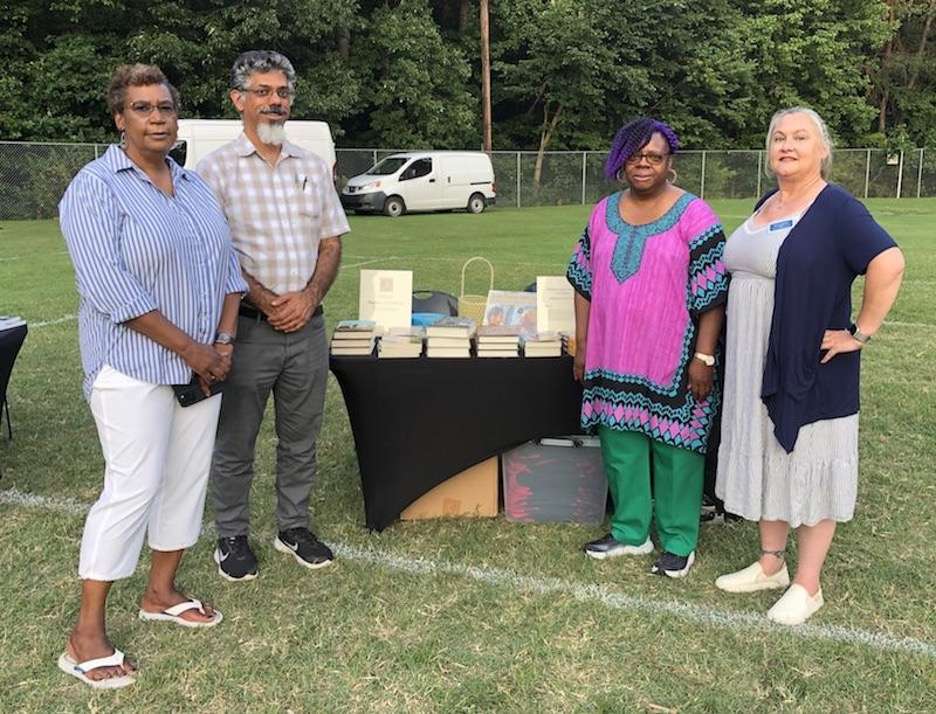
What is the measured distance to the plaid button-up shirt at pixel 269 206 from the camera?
286cm

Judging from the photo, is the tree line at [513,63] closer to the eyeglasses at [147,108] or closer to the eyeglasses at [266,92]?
the eyeglasses at [266,92]

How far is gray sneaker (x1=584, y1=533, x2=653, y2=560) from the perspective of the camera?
11.0ft

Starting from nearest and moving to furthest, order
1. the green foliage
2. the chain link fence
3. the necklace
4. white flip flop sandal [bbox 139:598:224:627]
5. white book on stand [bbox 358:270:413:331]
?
1. white flip flop sandal [bbox 139:598:224:627]
2. the necklace
3. white book on stand [bbox 358:270:413:331]
4. the chain link fence
5. the green foliage

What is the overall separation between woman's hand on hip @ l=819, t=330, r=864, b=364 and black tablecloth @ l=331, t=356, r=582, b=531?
107 centimetres

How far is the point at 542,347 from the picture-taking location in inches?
136

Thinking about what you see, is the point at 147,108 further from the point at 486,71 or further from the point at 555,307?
the point at 486,71

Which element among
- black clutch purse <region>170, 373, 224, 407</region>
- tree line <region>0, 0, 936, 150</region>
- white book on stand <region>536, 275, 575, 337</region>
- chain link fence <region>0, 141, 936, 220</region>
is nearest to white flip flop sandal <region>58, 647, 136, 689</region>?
black clutch purse <region>170, 373, 224, 407</region>

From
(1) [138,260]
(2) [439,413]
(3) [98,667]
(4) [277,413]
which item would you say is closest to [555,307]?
(2) [439,413]

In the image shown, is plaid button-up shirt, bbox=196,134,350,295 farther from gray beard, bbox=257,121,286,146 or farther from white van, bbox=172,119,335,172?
white van, bbox=172,119,335,172

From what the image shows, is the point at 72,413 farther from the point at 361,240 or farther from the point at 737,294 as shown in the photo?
the point at 361,240

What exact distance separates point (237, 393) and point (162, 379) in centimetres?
62

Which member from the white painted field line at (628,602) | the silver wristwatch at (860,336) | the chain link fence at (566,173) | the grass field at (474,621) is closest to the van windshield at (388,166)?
the chain link fence at (566,173)

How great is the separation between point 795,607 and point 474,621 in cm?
111

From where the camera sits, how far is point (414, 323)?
12.7 ft
